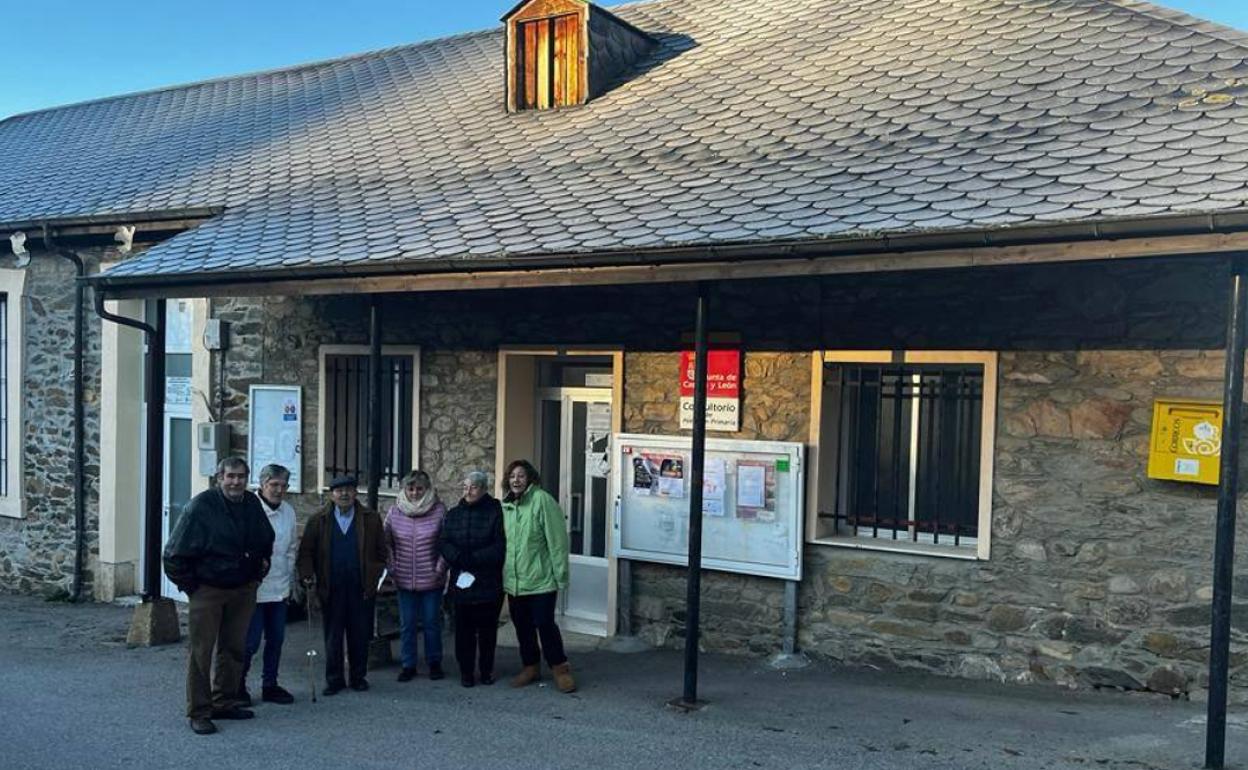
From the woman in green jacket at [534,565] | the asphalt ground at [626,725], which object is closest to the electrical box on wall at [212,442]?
the asphalt ground at [626,725]

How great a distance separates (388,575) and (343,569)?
46 centimetres

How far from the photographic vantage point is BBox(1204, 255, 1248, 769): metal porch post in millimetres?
4715

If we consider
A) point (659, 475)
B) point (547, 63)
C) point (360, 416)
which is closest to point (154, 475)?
point (360, 416)

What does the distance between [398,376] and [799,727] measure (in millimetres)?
5032

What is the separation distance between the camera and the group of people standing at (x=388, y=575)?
6.10 meters

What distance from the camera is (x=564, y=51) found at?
9922 millimetres

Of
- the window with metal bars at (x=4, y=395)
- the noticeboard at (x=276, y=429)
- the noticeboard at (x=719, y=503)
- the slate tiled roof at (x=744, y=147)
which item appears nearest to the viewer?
the slate tiled roof at (x=744, y=147)

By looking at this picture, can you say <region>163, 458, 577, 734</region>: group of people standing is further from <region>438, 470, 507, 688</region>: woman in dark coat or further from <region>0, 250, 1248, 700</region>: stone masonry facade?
<region>0, 250, 1248, 700</region>: stone masonry facade

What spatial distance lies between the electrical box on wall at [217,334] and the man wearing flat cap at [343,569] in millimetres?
4198

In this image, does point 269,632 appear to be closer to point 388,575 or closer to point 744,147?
point 388,575

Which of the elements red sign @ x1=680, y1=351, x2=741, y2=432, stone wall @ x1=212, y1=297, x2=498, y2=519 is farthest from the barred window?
stone wall @ x1=212, y1=297, x2=498, y2=519

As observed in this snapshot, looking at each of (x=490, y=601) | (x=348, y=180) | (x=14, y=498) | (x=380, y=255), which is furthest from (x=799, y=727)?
(x=14, y=498)

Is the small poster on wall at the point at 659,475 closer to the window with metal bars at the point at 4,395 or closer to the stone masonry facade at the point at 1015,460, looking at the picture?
the stone masonry facade at the point at 1015,460

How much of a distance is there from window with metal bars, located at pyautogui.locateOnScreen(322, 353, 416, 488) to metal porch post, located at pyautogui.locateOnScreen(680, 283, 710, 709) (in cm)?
389
